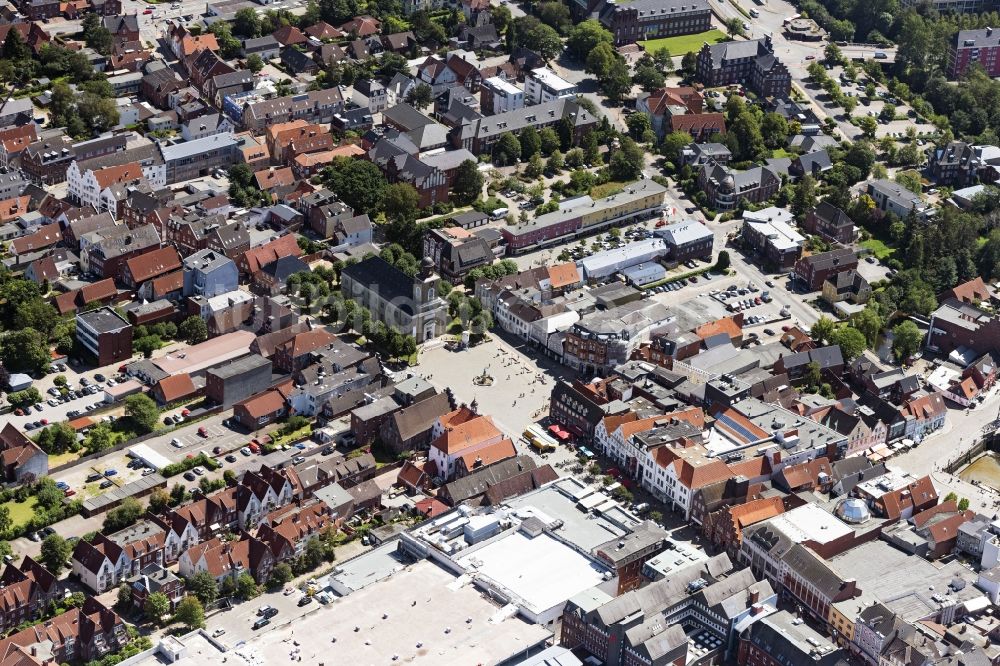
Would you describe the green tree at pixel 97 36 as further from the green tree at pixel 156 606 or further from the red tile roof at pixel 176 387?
the green tree at pixel 156 606

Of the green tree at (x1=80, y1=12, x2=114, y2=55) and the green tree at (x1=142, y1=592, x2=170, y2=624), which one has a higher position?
the green tree at (x1=80, y1=12, x2=114, y2=55)

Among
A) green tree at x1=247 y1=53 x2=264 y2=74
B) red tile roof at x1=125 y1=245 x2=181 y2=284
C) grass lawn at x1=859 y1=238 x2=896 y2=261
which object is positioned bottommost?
grass lawn at x1=859 y1=238 x2=896 y2=261

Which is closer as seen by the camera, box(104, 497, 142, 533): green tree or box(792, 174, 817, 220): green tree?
box(104, 497, 142, 533): green tree

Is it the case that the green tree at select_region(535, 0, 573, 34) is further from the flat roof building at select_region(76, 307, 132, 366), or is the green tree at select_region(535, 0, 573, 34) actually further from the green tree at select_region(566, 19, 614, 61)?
the flat roof building at select_region(76, 307, 132, 366)

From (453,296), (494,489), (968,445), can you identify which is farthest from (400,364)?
(968,445)

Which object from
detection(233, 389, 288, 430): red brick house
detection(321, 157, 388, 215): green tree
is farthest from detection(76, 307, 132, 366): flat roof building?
detection(321, 157, 388, 215): green tree

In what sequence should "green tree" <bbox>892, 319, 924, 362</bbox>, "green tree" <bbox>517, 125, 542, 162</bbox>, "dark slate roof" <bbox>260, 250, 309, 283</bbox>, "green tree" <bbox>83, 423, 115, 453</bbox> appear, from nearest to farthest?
1. "green tree" <bbox>83, 423, 115, 453</bbox>
2. "green tree" <bbox>892, 319, 924, 362</bbox>
3. "dark slate roof" <bbox>260, 250, 309, 283</bbox>
4. "green tree" <bbox>517, 125, 542, 162</bbox>

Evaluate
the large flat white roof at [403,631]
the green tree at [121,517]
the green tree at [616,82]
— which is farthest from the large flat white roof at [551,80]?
the large flat white roof at [403,631]

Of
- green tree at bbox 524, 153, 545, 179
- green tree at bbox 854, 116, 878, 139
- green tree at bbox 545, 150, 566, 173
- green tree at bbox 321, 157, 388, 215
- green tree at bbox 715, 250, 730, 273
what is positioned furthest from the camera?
green tree at bbox 854, 116, 878, 139
